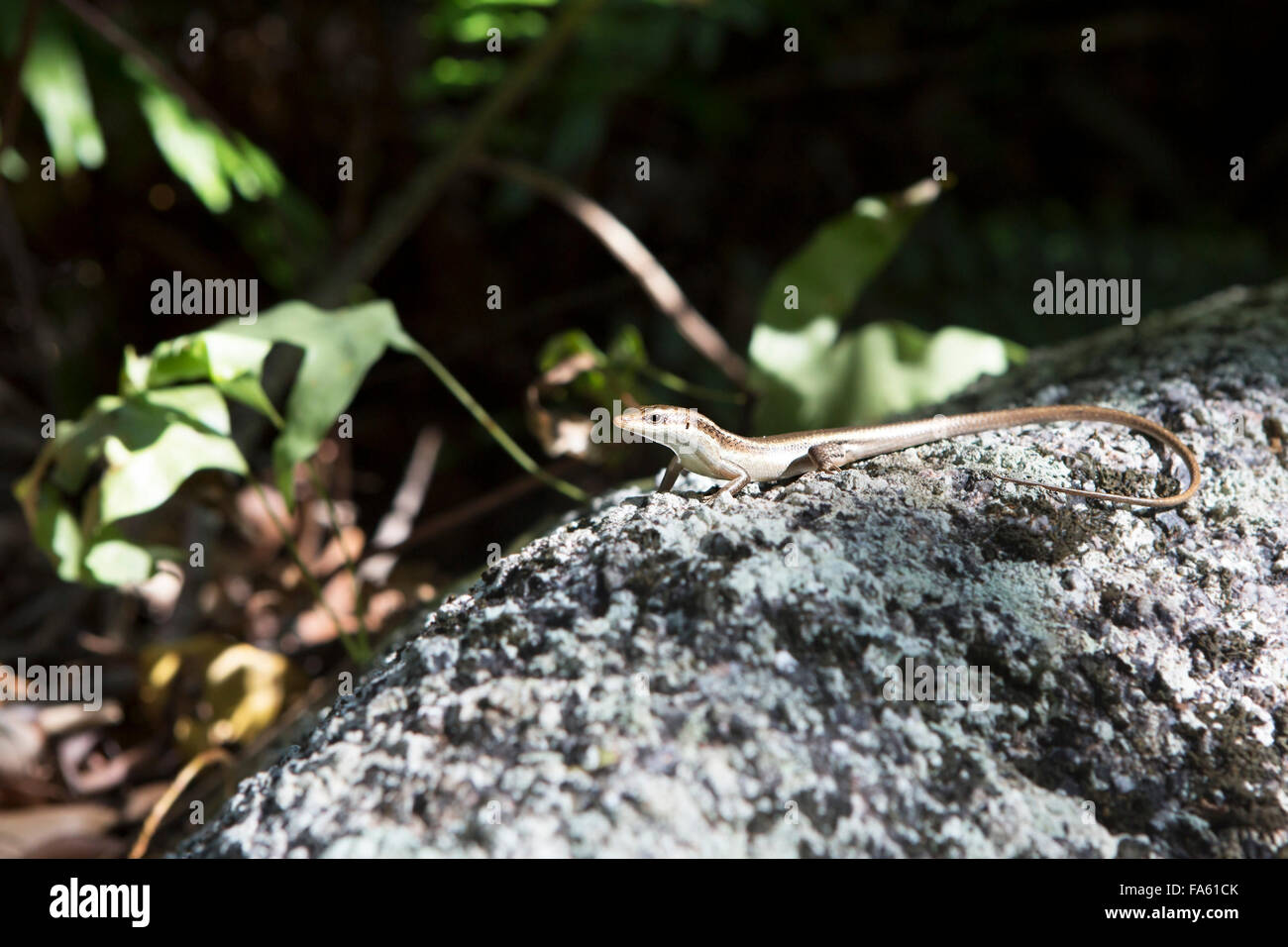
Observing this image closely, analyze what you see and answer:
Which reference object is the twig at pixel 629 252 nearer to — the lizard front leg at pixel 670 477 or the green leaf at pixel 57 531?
the lizard front leg at pixel 670 477

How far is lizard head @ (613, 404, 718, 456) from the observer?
186 centimetres

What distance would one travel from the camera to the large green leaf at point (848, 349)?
7.39ft

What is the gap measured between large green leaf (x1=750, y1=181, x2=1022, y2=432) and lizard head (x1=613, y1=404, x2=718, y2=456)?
48cm

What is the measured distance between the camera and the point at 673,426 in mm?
1883

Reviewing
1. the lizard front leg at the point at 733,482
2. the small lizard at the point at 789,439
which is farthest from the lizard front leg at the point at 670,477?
the lizard front leg at the point at 733,482

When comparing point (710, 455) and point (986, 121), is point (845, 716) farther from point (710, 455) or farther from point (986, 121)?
point (986, 121)

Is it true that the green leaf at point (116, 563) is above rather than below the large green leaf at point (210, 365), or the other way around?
below

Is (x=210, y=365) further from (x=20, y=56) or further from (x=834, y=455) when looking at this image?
(x=20, y=56)

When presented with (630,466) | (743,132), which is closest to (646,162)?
(743,132)

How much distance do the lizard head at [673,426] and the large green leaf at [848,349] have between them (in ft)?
1.58

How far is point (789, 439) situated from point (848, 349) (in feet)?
1.57

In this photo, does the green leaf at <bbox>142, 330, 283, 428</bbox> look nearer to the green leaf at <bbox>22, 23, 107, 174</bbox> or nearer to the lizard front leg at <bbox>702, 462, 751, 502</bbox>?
the lizard front leg at <bbox>702, 462, 751, 502</bbox>

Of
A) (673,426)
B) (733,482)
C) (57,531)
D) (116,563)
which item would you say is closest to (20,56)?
(57,531)

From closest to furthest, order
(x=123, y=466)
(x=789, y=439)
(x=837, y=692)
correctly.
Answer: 1. (x=837, y=692)
2. (x=123, y=466)
3. (x=789, y=439)
